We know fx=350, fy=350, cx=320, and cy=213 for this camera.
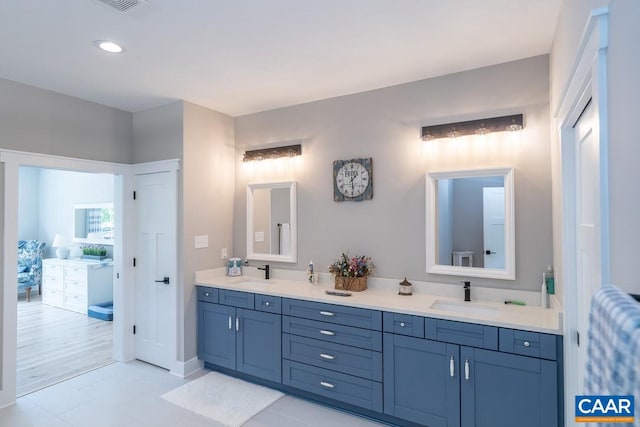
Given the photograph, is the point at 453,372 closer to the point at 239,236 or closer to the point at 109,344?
the point at 239,236

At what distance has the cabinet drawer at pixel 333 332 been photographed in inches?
105

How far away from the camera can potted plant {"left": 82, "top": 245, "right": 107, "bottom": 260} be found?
6117 mm

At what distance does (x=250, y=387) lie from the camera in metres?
3.27

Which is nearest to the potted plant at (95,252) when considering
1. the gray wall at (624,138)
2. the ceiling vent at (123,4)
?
the ceiling vent at (123,4)

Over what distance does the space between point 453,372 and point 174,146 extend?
127 inches

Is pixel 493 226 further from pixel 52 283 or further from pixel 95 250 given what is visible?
pixel 52 283

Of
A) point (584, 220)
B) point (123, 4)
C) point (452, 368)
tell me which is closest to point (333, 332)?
point (452, 368)

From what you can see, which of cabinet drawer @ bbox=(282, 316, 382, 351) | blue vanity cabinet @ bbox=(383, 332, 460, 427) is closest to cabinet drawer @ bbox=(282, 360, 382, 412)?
blue vanity cabinet @ bbox=(383, 332, 460, 427)

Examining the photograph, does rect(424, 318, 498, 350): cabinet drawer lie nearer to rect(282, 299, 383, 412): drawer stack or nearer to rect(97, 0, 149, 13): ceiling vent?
rect(282, 299, 383, 412): drawer stack

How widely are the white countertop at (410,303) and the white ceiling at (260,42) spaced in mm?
1852

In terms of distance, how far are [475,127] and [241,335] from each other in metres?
2.77

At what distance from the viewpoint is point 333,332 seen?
2848 mm

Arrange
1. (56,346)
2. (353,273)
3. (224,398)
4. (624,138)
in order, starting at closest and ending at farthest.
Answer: (624,138) → (224,398) → (353,273) → (56,346)

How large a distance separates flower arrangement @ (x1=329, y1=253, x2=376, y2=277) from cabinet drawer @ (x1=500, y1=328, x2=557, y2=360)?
1.25 meters
